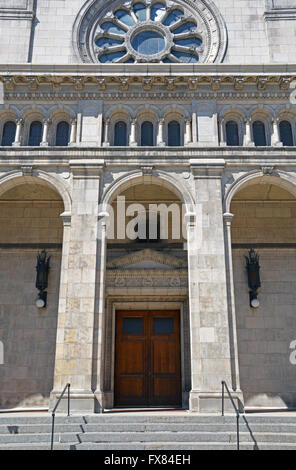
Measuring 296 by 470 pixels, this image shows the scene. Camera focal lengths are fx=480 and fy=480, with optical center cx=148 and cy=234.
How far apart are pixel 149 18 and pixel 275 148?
8877mm

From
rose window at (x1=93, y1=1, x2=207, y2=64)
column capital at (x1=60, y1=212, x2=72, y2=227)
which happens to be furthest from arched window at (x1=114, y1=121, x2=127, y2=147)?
rose window at (x1=93, y1=1, x2=207, y2=64)

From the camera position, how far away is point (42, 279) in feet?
58.3

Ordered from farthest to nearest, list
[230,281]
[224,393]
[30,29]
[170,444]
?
[30,29], [230,281], [224,393], [170,444]

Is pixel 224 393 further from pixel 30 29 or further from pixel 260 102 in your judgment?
pixel 30 29

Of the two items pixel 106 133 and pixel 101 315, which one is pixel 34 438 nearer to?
pixel 101 315

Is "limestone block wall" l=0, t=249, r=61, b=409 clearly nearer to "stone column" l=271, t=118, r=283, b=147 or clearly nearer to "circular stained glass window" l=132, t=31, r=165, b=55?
"stone column" l=271, t=118, r=283, b=147

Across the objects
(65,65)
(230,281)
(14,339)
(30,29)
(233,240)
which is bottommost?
(14,339)

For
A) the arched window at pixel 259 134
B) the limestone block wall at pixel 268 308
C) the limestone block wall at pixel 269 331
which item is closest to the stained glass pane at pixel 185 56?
the arched window at pixel 259 134

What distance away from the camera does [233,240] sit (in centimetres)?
1864

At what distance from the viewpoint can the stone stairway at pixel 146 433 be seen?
1048 centimetres

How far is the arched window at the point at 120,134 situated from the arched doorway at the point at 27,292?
2944mm

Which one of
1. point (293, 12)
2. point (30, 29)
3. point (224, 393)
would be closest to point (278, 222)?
point (224, 393)

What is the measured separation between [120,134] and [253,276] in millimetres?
7150

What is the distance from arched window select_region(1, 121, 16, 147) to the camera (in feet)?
55.7
